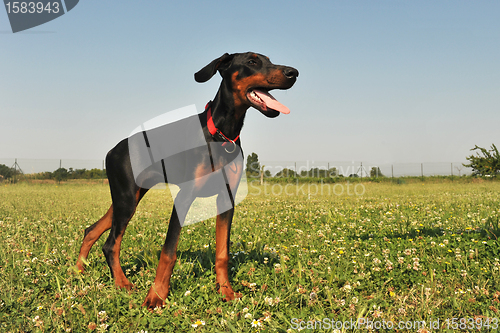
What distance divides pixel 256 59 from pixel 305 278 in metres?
2.46

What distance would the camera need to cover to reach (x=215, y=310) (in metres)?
2.92

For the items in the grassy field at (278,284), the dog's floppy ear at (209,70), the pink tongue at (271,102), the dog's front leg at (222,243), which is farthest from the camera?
the dog's front leg at (222,243)

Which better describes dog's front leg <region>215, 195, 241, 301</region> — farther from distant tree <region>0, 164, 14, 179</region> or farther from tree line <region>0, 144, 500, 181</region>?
distant tree <region>0, 164, 14, 179</region>

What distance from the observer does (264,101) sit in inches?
121

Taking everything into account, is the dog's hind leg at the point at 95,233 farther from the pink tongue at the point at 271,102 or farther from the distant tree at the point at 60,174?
the distant tree at the point at 60,174

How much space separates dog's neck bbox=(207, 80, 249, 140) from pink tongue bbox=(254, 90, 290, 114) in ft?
0.73

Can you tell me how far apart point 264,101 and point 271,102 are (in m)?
0.08

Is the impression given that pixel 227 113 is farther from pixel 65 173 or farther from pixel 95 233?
pixel 65 173

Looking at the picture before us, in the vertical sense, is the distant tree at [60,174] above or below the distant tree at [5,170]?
below

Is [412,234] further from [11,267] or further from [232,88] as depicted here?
[11,267]

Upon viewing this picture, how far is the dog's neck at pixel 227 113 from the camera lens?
10.7 feet

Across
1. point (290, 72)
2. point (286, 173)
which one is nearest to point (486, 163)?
point (286, 173)

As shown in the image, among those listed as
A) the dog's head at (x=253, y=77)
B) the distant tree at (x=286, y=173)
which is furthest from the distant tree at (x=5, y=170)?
the dog's head at (x=253, y=77)

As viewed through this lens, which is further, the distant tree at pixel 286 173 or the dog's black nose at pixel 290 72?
the distant tree at pixel 286 173
